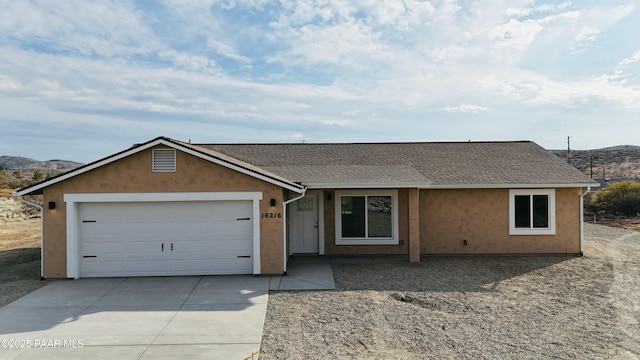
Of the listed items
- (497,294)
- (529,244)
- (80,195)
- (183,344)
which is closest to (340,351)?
(183,344)

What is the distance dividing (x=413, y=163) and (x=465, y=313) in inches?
323

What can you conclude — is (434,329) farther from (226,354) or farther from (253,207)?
(253,207)

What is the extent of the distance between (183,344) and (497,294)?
6712 mm

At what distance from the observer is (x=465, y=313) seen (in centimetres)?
809

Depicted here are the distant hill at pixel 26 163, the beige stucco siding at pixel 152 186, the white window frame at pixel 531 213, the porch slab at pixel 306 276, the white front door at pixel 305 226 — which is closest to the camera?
the porch slab at pixel 306 276

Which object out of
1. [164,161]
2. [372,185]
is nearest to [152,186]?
[164,161]

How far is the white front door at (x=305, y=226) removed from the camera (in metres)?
14.4

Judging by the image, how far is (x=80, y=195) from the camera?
1112cm

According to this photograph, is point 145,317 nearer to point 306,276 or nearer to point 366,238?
point 306,276

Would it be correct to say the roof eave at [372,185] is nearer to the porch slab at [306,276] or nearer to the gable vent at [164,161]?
the porch slab at [306,276]

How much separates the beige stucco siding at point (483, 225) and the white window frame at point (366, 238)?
33.5 inches

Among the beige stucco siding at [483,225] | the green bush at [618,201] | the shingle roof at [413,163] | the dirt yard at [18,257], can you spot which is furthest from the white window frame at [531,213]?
the green bush at [618,201]

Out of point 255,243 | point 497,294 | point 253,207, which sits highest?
point 253,207

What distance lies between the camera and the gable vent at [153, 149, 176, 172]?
11.2 metres
